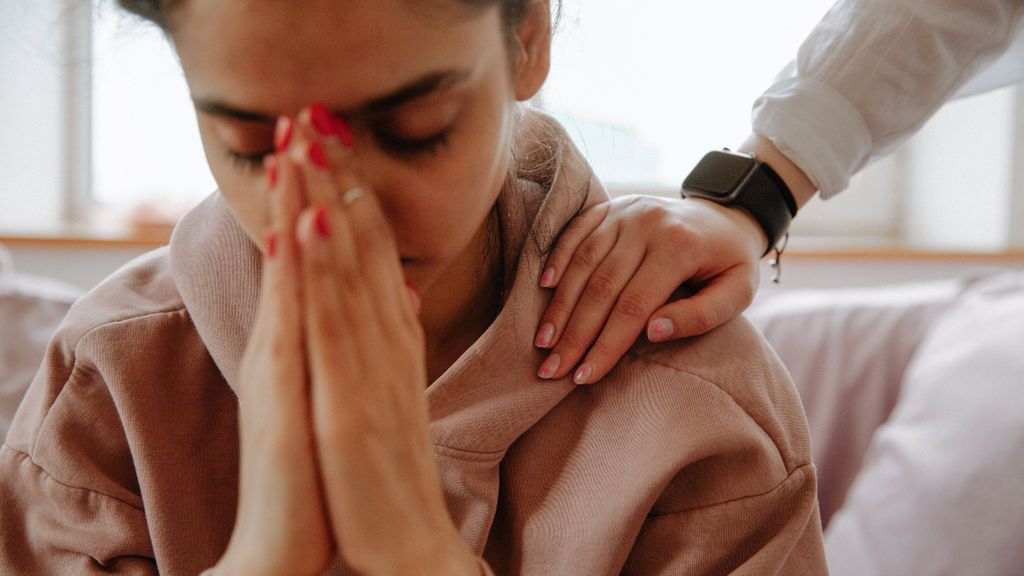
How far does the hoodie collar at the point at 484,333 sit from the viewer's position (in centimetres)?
88

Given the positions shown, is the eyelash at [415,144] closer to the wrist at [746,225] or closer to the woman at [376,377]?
the woman at [376,377]

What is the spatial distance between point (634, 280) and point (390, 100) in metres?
0.35

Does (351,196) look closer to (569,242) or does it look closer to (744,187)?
(569,242)

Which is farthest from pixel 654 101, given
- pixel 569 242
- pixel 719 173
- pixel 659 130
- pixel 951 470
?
pixel 569 242

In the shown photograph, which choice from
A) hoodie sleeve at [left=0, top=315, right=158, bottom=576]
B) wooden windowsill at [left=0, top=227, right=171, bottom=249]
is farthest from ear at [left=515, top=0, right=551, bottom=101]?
wooden windowsill at [left=0, top=227, right=171, bottom=249]

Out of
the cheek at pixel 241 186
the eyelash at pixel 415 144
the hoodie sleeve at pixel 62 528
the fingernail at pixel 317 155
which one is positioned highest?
the fingernail at pixel 317 155

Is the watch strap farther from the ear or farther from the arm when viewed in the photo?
the ear

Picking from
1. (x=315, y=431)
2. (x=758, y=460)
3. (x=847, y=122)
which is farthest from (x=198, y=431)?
(x=847, y=122)

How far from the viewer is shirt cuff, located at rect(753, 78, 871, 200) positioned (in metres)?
1.09

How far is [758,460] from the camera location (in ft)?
2.79

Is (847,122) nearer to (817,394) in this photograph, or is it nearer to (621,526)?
(621,526)

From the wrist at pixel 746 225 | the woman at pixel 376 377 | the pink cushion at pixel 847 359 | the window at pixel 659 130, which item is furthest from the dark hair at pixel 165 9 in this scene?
the window at pixel 659 130

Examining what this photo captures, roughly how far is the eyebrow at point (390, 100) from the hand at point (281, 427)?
6 cm

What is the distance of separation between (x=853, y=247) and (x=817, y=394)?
0.93m
